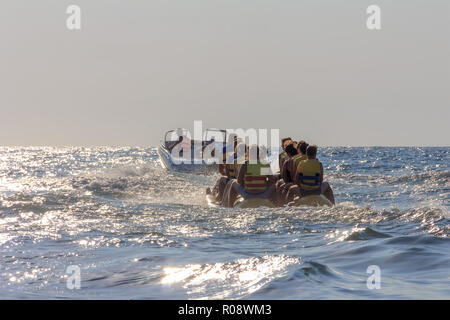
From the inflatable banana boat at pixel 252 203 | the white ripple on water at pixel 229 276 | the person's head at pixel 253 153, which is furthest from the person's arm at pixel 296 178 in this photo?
the white ripple on water at pixel 229 276

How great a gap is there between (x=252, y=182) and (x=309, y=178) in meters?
1.25

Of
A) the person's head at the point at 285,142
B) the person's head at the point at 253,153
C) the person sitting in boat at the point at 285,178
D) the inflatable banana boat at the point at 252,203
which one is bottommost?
the inflatable banana boat at the point at 252,203

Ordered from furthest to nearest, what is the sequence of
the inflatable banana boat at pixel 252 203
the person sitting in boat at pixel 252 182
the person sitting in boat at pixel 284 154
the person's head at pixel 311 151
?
the person sitting in boat at pixel 284 154, the inflatable banana boat at pixel 252 203, the person sitting in boat at pixel 252 182, the person's head at pixel 311 151

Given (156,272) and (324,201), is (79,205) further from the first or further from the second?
(156,272)

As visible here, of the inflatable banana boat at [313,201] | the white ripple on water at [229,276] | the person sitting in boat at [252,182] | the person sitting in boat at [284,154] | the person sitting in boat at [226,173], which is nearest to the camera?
the white ripple on water at [229,276]

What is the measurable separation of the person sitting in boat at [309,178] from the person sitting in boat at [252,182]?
57cm

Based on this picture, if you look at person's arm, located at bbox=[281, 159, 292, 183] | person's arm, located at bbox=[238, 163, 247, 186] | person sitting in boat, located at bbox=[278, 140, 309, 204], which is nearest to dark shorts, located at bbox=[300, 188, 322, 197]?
person sitting in boat, located at bbox=[278, 140, 309, 204]

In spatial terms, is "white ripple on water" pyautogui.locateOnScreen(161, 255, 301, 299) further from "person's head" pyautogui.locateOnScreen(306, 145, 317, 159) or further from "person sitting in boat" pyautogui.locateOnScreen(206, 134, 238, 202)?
"person sitting in boat" pyautogui.locateOnScreen(206, 134, 238, 202)

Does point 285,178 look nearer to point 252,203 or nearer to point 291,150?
point 291,150

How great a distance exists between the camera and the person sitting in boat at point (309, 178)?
12.1 metres

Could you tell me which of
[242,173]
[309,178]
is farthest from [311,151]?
[242,173]

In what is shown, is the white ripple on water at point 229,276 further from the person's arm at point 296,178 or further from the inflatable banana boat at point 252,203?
the inflatable banana boat at point 252,203

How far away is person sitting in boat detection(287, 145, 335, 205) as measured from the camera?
12.1 meters
